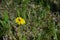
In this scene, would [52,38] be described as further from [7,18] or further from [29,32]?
[7,18]

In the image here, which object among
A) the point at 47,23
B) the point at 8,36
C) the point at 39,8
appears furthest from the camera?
the point at 39,8

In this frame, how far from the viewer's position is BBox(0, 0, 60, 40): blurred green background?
2.46 meters

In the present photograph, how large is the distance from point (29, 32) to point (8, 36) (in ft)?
0.85

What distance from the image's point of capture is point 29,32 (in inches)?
99.3

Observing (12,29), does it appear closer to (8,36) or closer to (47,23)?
(8,36)

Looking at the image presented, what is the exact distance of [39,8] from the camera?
2863 mm

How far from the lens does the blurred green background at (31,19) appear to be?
2459 millimetres

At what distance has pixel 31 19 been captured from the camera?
2697 mm

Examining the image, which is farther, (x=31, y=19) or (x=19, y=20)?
(x=31, y=19)

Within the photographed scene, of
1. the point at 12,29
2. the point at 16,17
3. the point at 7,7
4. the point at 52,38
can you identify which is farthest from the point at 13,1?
the point at 52,38

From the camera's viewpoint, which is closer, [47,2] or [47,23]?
[47,23]

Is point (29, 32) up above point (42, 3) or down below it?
below

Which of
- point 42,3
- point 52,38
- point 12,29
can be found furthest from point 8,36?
point 42,3

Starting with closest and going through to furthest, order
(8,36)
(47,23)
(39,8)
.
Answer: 1. (8,36)
2. (47,23)
3. (39,8)
